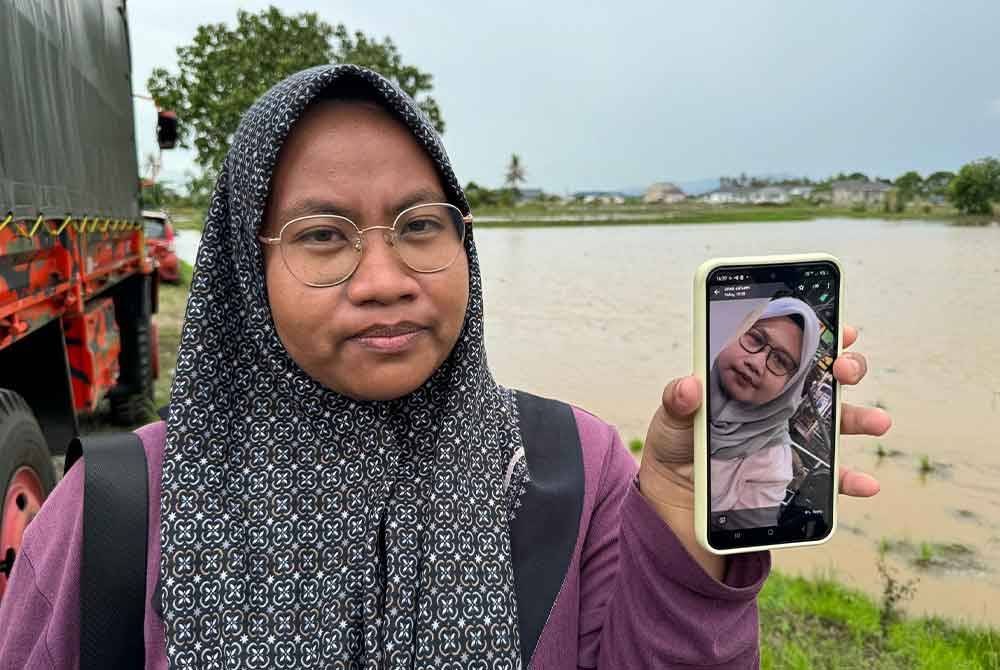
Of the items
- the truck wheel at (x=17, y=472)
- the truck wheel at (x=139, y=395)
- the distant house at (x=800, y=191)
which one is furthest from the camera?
the distant house at (x=800, y=191)

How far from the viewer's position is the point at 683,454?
1.06m

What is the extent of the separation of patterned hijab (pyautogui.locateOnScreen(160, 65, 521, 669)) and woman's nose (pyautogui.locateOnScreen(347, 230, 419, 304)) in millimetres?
162

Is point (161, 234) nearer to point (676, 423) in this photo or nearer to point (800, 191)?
point (676, 423)

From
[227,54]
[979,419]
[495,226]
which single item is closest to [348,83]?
[979,419]

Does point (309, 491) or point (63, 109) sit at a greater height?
point (63, 109)

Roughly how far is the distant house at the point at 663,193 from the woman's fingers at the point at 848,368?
11366 cm

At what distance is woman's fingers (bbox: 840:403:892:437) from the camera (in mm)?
1062

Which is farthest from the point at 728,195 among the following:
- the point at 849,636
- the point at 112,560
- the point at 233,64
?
the point at 112,560

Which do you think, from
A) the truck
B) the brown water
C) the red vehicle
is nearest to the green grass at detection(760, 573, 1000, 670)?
the brown water

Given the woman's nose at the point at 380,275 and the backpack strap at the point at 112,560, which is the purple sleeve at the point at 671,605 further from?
the backpack strap at the point at 112,560

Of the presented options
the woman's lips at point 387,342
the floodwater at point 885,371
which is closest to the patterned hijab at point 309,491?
Answer: the woman's lips at point 387,342

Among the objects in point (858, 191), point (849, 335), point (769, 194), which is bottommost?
point (849, 335)

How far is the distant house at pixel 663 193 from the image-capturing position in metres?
114

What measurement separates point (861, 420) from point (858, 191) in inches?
3797
